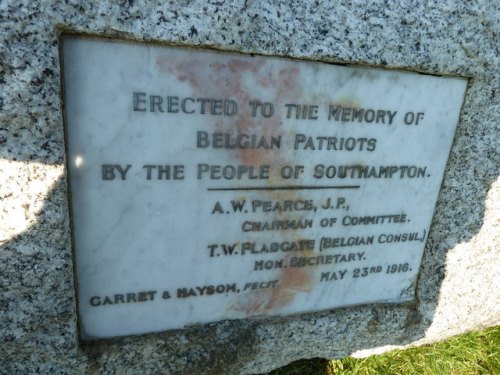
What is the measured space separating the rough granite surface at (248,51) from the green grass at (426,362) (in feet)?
0.61

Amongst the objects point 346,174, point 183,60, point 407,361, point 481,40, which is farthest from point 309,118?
point 407,361

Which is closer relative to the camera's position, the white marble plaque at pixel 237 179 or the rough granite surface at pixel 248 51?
the rough granite surface at pixel 248 51

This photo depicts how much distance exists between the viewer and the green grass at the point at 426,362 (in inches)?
71.7

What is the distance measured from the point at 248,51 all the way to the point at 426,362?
5.64 feet

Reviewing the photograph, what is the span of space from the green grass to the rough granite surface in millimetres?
185

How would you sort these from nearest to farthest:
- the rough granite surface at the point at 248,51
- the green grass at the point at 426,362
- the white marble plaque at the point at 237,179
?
the rough granite surface at the point at 248,51 → the white marble plaque at the point at 237,179 → the green grass at the point at 426,362

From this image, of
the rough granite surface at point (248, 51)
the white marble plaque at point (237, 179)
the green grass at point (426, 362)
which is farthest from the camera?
the green grass at point (426, 362)

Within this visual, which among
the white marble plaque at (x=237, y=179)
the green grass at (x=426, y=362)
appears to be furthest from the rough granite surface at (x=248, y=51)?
the green grass at (x=426, y=362)

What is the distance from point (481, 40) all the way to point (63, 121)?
135 centimetres

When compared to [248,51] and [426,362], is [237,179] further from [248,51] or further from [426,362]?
[426,362]

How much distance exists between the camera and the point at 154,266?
3.99ft

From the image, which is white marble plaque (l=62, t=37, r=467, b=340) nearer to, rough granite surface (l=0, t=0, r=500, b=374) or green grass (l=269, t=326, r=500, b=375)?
rough granite surface (l=0, t=0, r=500, b=374)

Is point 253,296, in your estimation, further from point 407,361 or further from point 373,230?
point 407,361

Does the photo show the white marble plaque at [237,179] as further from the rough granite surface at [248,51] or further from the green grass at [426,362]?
the green grass at [426,362]
